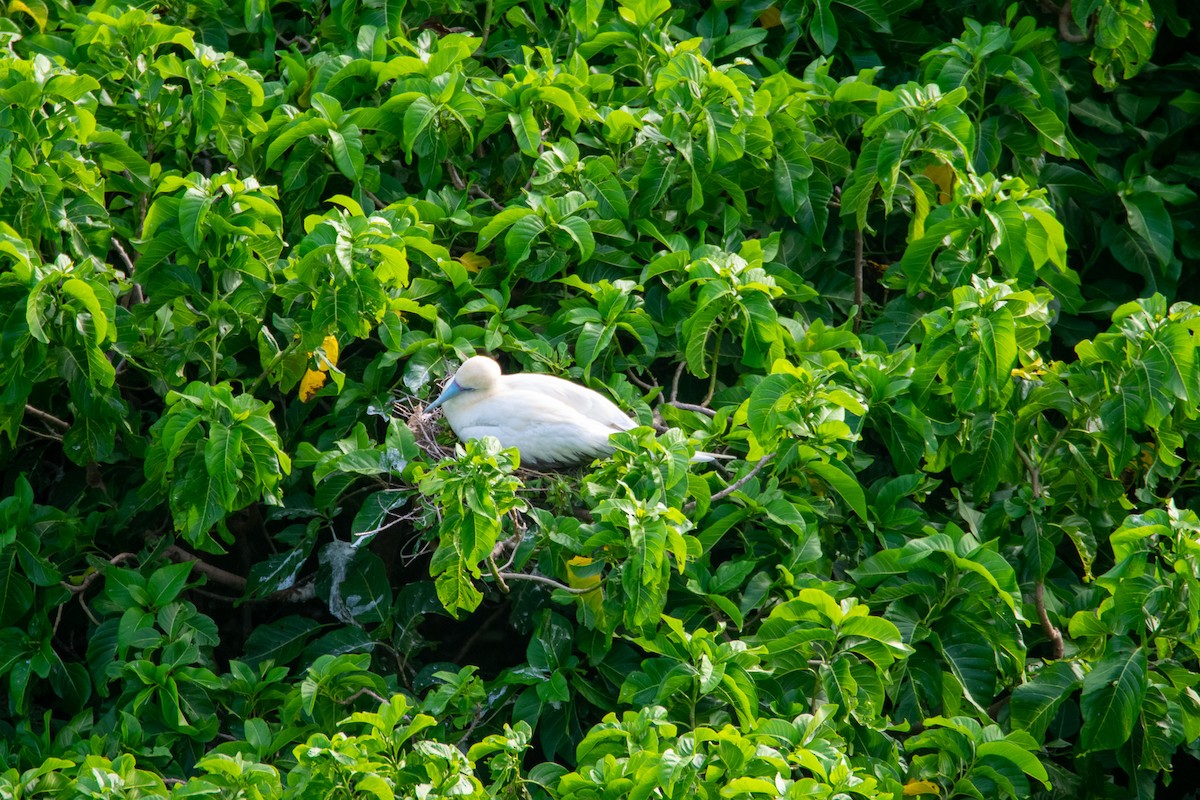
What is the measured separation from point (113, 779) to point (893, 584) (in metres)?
2.16

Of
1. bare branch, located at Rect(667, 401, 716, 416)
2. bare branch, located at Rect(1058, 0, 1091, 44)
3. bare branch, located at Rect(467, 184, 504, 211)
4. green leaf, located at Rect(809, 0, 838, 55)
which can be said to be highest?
green leaf, located at Rect(809, 0, 838, 55)

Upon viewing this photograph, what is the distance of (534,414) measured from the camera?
447 centimetres

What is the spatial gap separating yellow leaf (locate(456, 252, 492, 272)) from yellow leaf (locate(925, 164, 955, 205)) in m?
1.61

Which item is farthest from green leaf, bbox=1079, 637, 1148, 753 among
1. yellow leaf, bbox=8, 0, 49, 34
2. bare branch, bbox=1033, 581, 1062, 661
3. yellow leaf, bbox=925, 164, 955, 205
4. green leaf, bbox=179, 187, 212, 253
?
yellow leaf, bbox=8, 0, 49, 34

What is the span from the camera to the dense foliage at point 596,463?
3998 mm

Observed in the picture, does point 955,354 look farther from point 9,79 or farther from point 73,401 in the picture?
point 9,79

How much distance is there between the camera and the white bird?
14.5 feet

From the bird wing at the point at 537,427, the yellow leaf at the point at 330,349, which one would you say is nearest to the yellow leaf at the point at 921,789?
the bird wing at the point at 537,427

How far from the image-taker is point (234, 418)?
13.4ft

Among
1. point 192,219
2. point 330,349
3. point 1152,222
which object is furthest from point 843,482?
point 1152,222

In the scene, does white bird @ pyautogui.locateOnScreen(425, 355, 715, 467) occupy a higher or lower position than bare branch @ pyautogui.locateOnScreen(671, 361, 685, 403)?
higher

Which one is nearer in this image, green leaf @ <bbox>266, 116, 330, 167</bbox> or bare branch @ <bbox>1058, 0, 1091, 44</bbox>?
green leaf @ <bbox>266, 116, 330, 167</bbox>

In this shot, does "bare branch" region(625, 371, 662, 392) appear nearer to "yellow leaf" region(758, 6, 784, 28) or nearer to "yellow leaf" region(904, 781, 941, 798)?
"yellow leaf" region(904, 781, 941, 798)

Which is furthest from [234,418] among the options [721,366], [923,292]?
[923,292]
